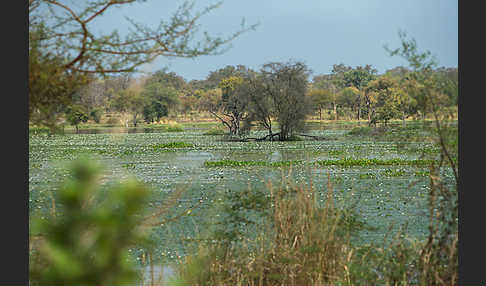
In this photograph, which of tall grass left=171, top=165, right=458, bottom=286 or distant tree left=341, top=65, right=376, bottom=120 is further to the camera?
distant tree left=341, top=65, right=376, bottom=120

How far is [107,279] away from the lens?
52cm

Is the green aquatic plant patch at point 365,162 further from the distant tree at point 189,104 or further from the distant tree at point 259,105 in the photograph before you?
the distant tree at point 189,104

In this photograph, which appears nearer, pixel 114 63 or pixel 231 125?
pixel 114 63

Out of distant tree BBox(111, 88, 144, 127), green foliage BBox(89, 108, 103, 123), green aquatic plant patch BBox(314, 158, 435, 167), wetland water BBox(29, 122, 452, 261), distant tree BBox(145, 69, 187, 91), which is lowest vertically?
wetland water BBox(29, 122, 452, 261)

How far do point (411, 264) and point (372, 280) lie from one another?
1.31ft

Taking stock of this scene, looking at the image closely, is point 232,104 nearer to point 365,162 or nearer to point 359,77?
point 359,77

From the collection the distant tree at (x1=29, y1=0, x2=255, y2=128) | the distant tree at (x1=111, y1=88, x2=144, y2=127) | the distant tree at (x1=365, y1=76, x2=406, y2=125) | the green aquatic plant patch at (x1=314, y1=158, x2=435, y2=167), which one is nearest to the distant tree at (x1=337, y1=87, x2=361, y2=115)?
the distant tree at (x1=365, y1=76, x2=406, y2=125)

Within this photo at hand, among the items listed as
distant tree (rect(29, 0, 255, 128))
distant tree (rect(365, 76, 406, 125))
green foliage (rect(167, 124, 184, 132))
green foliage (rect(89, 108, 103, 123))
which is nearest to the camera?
distant tree (rect(29, 0, 255, 128))

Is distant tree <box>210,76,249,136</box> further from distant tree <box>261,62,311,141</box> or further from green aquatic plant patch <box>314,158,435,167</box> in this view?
green aquatic plant patch <box>314,158,435,167</box>

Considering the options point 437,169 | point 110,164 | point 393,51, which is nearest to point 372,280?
point 437,169

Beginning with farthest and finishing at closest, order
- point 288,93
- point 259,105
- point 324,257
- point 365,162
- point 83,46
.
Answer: point 259,105
point 288,93
point 365,162
point 324,257
point 83,46

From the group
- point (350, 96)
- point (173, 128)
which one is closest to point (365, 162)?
point (173, 128)

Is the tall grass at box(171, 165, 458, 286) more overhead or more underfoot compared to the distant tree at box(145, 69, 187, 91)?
more underfoot

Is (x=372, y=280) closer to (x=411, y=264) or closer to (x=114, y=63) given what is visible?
(x=411, y=264)
